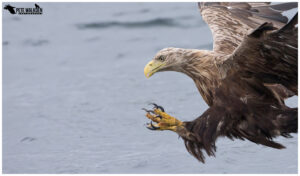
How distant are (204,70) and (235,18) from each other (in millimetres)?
1346

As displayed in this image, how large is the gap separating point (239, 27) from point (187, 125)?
4.78ft

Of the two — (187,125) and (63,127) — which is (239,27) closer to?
(187,125)

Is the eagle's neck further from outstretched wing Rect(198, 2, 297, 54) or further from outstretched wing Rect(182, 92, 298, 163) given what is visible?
outstretched wing Rect(198, 2, 297, 54)

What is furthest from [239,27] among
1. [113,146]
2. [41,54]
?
[41,54]

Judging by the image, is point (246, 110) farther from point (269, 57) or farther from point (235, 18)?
point (235, 18)

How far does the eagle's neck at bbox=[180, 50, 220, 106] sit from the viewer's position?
689 centimetres

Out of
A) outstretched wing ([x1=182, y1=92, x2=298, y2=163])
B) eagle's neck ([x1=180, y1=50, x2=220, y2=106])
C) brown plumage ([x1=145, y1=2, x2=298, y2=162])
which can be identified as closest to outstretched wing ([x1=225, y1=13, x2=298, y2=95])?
brown plumage ([x1=145, y1=2, x2=298, y2=162])

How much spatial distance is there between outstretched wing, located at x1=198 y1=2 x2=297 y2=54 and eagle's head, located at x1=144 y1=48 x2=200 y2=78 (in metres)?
0.50

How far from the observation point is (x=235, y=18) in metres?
8.06

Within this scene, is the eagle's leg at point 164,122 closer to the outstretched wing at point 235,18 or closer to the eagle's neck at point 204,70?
the eagle's neck at point 204,70

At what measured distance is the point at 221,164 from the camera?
8.28 meters

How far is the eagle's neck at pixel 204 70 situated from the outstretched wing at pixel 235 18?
47 cm

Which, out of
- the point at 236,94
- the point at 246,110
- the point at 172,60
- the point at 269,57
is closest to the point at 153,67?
the point at 172,60

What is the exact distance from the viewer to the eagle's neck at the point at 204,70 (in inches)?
271
